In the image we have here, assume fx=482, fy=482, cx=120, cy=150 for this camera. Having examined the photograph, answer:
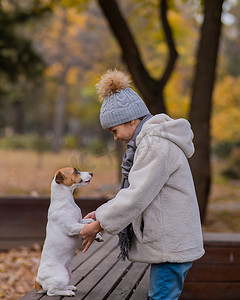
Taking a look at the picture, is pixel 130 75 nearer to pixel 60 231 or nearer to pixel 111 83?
pixel 111 83

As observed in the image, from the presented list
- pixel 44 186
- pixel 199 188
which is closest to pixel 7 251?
pixel 199 188

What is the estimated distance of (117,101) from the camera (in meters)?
3.10

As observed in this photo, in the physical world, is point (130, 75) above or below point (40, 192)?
above

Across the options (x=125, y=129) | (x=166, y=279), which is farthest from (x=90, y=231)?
(x=125, y=129)

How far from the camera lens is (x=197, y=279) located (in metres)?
4.54

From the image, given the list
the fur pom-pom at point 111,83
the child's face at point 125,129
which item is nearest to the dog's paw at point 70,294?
the child's face at point 125,129

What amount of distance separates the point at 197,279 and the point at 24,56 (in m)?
9.41

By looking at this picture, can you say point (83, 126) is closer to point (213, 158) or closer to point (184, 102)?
point (213, 158)

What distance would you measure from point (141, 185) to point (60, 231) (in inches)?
29.4

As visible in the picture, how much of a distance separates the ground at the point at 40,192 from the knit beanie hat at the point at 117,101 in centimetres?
224

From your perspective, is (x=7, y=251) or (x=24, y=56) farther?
(x=24, y=56)

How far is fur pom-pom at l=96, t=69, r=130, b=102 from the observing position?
3.16 m

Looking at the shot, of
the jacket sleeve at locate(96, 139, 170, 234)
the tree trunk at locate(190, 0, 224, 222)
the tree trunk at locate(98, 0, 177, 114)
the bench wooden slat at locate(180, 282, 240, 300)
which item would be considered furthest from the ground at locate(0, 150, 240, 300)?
the jacket sleeve at locate(96, 139, 170, 234)

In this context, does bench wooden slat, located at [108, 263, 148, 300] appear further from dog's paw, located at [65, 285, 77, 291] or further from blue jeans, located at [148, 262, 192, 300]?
blue jeans, located at [148, 262, 192, 300]
